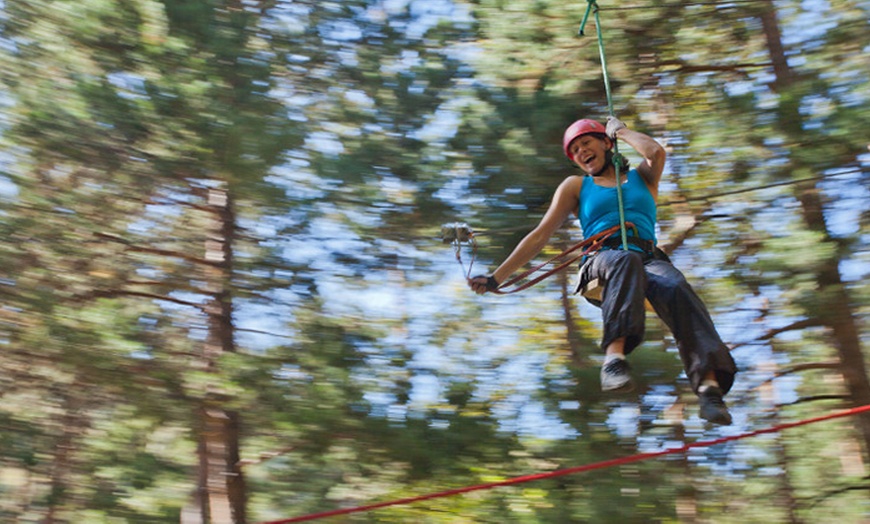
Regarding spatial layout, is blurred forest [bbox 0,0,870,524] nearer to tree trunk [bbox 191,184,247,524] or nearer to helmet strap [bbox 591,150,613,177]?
tree trunk [bbox 191,184,247,524]

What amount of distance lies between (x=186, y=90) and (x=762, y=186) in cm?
387

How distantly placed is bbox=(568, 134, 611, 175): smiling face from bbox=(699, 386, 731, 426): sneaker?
113cm

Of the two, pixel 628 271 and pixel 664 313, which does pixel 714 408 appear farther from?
pixel 628 271

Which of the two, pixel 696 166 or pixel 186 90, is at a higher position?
pixel 186 90

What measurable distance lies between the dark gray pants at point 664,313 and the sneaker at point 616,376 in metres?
0.11

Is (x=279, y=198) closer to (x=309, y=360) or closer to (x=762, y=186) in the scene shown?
(x=309, y=360)

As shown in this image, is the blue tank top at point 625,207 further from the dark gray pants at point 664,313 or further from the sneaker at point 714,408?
the sneaker at point 714,408

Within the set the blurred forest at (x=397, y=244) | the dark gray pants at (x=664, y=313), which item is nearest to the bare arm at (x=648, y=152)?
the dark gray pants at (x=664, y=313)

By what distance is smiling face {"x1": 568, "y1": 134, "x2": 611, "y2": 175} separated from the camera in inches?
163

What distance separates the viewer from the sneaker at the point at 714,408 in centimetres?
346

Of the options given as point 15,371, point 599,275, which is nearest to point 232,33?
point 15,371

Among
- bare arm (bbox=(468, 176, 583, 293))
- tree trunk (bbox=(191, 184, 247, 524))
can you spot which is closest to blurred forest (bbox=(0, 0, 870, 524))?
tree trunk (bbox=(191, 184, 247, 524))

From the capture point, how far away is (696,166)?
6844 millimetres

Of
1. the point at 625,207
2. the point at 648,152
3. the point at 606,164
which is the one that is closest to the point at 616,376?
the point at 625,207
